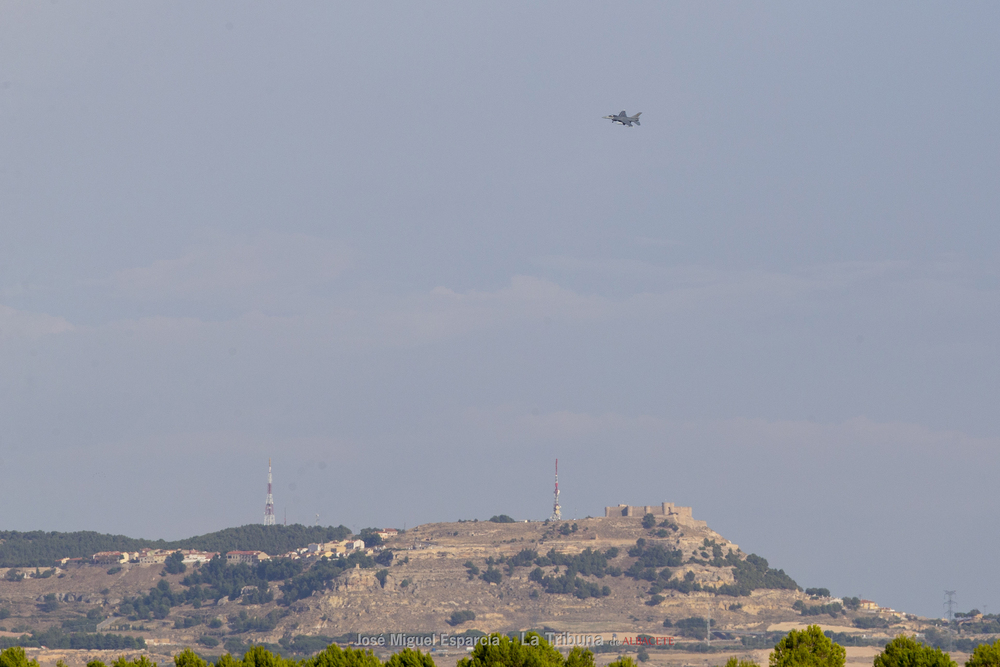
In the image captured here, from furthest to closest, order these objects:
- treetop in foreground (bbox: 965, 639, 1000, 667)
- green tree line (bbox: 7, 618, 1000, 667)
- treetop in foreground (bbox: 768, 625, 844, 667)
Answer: treetop in foreground (bbox: 768, 625, 844, 667) → green tree line (bbox: 7, 618, 1000, 667) → treetop in foreground (bbox: 965, 639, 1000, 667)

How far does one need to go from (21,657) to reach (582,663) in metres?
30.9

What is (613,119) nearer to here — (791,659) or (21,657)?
(791,659)

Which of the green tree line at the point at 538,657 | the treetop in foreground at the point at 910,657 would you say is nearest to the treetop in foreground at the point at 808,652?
the green tree line at the point at 538,657

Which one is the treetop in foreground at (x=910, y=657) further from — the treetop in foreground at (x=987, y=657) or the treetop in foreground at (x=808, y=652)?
the treetop in foreground at (x=808, y=652)

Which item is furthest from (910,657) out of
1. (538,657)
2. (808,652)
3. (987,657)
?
(538,657)

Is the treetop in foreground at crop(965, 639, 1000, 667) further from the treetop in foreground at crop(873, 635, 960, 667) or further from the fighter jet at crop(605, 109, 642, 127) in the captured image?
the fighter jet at crop(605, 109, 642, 127)

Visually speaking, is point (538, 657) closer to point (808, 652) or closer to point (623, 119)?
point (808, 652)

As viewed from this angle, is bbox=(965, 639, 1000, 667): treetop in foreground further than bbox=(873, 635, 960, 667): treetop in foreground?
No

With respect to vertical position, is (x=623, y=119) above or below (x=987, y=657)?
above

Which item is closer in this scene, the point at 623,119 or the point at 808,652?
the point at 808,652

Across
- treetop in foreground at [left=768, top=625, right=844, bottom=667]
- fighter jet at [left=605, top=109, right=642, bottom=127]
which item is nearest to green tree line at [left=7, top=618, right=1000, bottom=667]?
treetop in foreground at [left=768, top=625, right=844, bottom=667]

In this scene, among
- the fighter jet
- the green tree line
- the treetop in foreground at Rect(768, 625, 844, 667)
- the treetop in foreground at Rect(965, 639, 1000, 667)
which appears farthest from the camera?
the fighter jet

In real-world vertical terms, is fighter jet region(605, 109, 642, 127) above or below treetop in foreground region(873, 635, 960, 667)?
above

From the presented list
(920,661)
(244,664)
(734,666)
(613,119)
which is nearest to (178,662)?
(244,664)
